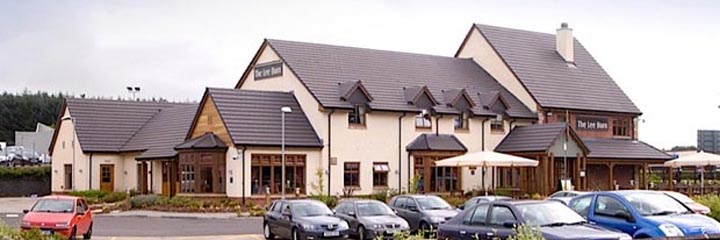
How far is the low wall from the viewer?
227ft

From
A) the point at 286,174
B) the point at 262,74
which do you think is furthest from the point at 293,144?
the point at 262,74

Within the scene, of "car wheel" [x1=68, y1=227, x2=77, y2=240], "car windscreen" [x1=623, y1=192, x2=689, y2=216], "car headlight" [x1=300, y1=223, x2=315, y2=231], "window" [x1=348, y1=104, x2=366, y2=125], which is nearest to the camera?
"car windscreen" [x1=623, y1=192, x2=689, y2=216]

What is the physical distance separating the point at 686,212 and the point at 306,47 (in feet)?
113

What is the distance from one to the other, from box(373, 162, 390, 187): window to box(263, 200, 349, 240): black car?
20.2 meters

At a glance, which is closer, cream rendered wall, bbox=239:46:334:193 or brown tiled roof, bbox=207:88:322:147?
brown tiled roof, bbox=207:88:322:147

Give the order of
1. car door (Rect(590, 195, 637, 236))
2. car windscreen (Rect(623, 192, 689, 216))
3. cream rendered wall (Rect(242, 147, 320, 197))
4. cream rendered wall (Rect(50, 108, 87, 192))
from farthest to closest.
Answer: cream rendered wall (Rect(50, 108, 87, 192)) → cream rendered wall (Rect(242, 147, 320, 197)) → car windscreen (Rect(623, 192, 689, 216)) → car door (Rect(590, 195, 637, 236))

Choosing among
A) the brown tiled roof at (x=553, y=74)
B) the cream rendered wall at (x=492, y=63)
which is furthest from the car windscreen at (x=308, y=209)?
the cream rendered wall at (x=492, y=63)

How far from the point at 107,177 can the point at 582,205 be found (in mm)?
42389

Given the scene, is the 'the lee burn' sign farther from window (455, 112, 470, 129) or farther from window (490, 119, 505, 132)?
window (455, 112, 470, 129)

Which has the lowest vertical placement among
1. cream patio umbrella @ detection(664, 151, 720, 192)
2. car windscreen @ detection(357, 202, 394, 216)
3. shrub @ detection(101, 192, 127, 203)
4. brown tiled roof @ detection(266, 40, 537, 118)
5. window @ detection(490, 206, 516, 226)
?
shrub @ detection(101, 192, 127, 203)

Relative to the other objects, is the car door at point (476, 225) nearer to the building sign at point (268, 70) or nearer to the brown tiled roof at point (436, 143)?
the brown tiled roof at point (436, 143)

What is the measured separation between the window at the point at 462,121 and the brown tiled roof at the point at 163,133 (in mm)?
13938

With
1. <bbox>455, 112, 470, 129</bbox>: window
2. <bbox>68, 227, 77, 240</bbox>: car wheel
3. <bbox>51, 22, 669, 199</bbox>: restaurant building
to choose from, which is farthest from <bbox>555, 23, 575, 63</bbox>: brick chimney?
<bbox>68, 227, 77, 240</bbox>: car wheel

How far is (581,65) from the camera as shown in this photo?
63562 millimetres
